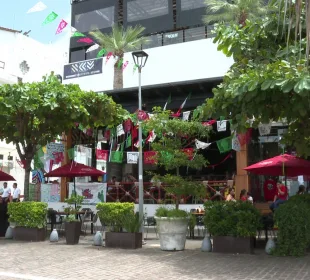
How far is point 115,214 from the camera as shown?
10.8 metres

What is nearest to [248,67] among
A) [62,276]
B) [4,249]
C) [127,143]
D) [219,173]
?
[62,276]

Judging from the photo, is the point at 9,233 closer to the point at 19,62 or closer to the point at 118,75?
the point at 118,75

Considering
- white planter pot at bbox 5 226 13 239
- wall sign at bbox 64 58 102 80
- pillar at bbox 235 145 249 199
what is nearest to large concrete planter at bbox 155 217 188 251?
white planter pot at bbox 5 226 13 239

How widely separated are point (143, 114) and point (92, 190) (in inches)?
309

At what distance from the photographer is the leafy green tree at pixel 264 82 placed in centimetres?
752

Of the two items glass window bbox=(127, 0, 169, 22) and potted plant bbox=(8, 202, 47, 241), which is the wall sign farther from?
potted plant bbox=(8, 202, 47, 241)

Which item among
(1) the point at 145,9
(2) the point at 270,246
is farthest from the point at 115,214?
(1) the point at 145,9

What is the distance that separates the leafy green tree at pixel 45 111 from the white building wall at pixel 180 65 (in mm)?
7041

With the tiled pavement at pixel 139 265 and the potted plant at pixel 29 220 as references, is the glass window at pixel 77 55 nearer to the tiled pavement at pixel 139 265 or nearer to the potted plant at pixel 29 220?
the potted plant at pixel 29 220

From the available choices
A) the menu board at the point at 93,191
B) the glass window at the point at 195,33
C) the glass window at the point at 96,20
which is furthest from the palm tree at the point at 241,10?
Answer: the menu board at the point at 93,191

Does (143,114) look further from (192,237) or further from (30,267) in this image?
(30,267)

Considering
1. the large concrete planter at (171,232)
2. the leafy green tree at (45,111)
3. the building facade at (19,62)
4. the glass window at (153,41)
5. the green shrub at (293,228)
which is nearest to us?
the green shrub at (293,228)

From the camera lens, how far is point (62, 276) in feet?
24.1

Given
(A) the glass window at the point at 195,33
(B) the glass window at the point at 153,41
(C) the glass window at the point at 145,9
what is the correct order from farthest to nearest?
(C) the glass window at the point at 145,9, (B) the glass window at the point at 153,41, (A) the glass window at the point at 195,33
